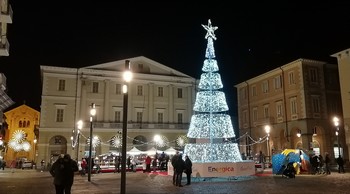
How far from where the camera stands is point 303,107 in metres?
36.2

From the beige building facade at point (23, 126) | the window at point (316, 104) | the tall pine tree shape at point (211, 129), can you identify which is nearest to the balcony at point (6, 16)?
the tall pine tree shape at point (211, 129)

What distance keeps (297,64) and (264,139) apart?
9.84 meters

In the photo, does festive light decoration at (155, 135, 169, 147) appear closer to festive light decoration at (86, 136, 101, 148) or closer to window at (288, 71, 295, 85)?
festive light decoration at (86, 136, 101, 148)

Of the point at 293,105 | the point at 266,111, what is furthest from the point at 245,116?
the point at 293,105

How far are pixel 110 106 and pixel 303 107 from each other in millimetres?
23598

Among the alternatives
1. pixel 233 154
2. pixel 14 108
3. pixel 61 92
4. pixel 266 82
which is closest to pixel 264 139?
pixel 266 82

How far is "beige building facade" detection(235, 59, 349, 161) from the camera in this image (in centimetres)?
3622

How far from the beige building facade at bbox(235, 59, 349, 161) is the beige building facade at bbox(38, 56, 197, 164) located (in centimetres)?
→ 1244

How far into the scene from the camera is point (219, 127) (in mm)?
19891

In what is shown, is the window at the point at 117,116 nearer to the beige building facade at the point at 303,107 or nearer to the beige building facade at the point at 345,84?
the beige building facade at the point at 303,107

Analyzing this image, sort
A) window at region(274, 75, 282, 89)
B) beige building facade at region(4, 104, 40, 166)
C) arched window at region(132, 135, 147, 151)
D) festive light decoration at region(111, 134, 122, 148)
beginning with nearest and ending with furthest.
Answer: window at region(274, 75, 282, 89)
festive light decoration at region(111, 134, 122, 148)
arched window at region(132, 135, 147, 151)
beige building facade at region(4, 104, 40, 166)

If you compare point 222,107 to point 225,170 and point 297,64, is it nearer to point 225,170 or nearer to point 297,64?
point 225,170

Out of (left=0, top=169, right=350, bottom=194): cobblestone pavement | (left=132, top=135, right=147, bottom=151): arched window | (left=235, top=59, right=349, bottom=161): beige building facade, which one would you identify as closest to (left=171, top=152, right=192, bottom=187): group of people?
(left=0, top=169, right=350, bottom=194): cobblestone pavement

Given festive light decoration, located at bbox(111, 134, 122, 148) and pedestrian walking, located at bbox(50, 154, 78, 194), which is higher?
festive light decoration, located at bbox(111, 134, 122, 148)
